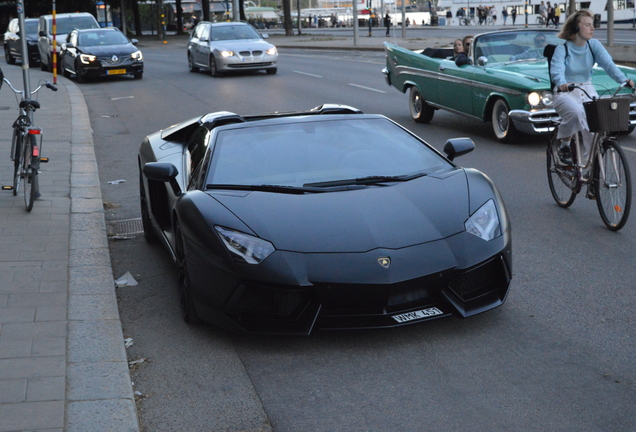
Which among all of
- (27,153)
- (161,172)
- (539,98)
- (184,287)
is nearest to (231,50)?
(539,98)

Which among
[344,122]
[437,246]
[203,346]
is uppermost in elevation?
[344,122]

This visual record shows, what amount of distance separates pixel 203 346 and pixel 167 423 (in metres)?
0.97

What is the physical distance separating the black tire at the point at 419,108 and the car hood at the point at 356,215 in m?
9.32

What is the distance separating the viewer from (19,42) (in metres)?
33.8

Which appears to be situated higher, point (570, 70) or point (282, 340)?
point (570, 70)

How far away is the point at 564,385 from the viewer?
4.01 metres

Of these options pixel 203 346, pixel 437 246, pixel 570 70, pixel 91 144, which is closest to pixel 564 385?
pixel 437 246

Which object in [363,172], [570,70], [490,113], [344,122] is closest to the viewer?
[363,172]

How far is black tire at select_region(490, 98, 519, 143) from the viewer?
11.9 meters

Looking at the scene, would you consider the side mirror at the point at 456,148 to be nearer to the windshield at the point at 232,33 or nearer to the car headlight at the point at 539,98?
the car headlight at the point at 539,98

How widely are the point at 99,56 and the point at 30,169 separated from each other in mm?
17565

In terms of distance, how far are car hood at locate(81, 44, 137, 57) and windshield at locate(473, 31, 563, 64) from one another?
47.9 feet

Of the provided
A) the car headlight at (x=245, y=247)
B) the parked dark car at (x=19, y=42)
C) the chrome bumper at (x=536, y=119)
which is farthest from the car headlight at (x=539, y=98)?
the parked dark car at (x=19, y=42)

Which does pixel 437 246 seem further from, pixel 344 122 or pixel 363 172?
pixel 344 122
